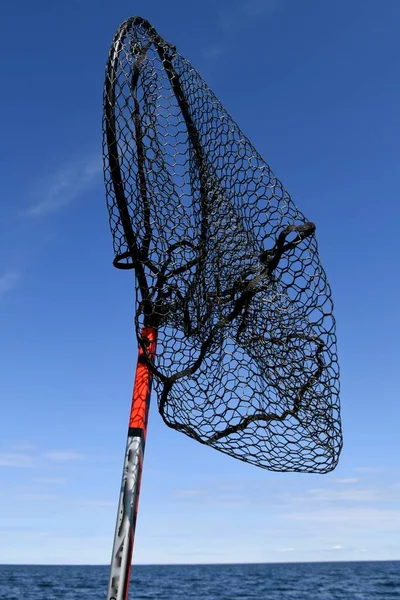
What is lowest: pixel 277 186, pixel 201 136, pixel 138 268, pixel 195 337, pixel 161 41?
pixel 195 337

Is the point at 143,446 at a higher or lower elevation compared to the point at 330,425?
lower

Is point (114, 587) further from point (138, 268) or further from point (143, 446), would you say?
point (138, 268)

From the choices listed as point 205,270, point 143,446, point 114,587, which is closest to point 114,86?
point 205,270

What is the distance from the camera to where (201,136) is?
13.5ft

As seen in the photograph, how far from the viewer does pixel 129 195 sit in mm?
3551

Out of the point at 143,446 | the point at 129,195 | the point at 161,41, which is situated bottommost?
the point at 143,446

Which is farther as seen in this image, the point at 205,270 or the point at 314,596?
the point at 314,596

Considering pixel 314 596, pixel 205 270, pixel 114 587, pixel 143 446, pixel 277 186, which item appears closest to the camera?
pixel 114 587

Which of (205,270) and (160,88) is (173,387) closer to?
(205,270)

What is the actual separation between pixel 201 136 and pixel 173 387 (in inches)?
63.1

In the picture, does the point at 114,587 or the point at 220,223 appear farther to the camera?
the point at 220,223

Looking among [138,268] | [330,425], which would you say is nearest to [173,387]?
[138,268]

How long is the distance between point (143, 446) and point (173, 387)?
0.34 m

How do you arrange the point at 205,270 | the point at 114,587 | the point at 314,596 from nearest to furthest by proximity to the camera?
the point at 114,587 → the point at 205,270 → the point at 314,596
